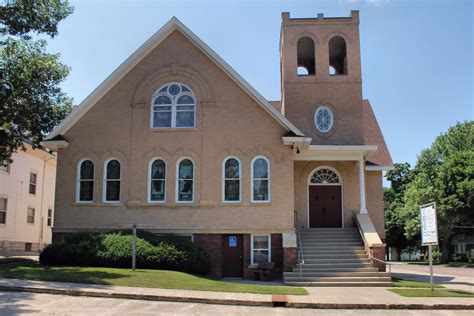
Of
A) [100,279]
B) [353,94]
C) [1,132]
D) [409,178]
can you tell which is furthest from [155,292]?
[409,178]

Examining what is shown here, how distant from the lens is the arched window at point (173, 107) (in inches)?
878

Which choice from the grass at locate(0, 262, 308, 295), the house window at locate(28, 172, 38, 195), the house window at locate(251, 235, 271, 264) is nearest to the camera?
the grass at locate(0, 262, 308, 295)


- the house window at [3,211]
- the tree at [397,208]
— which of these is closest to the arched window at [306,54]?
the house window at [3,211]

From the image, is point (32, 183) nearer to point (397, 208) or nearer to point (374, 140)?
point (374, 140)

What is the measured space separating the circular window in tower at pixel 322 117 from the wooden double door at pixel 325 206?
3.00m

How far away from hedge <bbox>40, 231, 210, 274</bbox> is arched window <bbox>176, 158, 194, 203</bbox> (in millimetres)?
2293

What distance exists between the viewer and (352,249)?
2133 cm

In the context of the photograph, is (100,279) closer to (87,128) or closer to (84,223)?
(84,223)

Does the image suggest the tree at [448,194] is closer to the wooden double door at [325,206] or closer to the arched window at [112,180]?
the wooden double door at [325,206]

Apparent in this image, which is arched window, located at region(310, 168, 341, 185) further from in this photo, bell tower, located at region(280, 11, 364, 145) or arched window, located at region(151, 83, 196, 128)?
arched window, located at region(151, 83, 196, 128)

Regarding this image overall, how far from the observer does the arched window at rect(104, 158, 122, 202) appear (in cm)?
2209

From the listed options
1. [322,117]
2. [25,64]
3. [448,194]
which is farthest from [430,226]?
[448,194]

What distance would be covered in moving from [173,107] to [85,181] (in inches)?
195

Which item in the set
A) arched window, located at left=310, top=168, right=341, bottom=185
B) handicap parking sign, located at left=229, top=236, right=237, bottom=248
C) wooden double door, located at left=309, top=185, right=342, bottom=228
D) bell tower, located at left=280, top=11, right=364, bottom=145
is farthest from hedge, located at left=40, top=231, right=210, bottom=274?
bell tower, located at left=280, top=11, right=364, bottom=145
